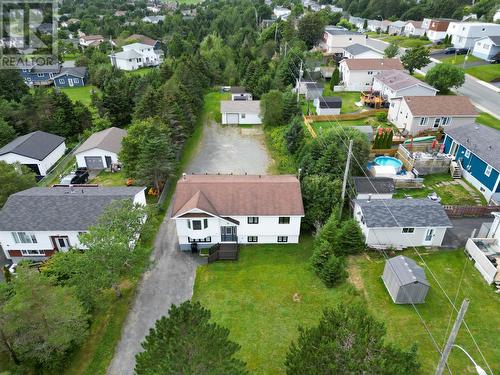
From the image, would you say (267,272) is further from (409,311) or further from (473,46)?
(473,46)

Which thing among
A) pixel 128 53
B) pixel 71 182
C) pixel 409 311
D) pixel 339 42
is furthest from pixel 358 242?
pixel 128 53

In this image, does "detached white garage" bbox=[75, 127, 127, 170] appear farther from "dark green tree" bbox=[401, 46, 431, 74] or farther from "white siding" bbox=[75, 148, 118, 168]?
Result: "dark green tree" bbox=[401, 46, 431, 74]

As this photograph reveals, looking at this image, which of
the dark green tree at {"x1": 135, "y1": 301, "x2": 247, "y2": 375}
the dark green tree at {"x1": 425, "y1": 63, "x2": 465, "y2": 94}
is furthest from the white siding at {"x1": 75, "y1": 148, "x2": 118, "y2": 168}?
the dark green tree at {"x1": 425, "y1": 63, "x2": 465, "y2": 94}

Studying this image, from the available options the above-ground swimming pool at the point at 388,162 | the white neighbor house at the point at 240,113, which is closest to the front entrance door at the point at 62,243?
the above-ground swimming pool at the point at 388,162

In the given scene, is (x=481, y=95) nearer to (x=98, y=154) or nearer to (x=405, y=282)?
(x=405, y=282)

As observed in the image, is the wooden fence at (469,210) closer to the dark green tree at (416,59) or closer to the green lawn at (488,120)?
the green lawn at (488,120)

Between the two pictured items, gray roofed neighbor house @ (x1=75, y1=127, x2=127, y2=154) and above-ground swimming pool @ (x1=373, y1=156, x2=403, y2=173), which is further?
gray roofed neighbor house @ (x1=75, y1=127, x2=127, y2=154)
